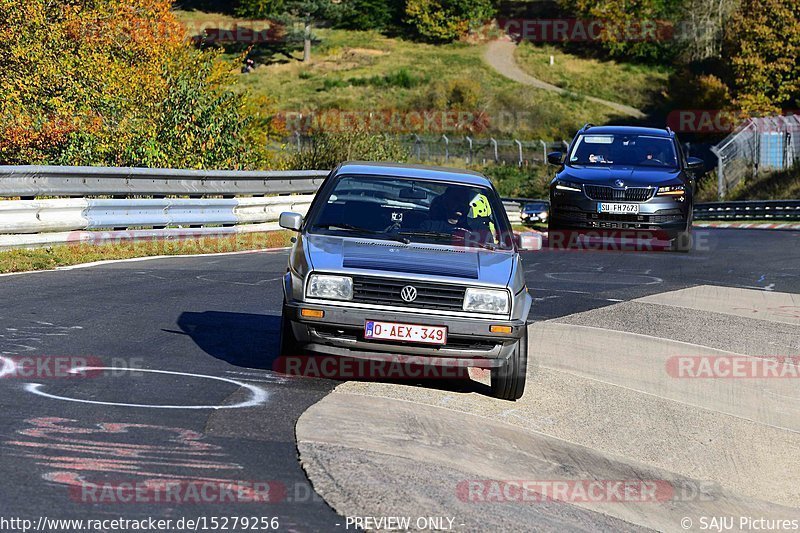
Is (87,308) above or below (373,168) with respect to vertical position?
below

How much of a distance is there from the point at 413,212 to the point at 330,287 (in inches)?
55.3

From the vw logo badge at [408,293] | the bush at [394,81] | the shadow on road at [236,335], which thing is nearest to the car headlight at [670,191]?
the shadow on road at [236,335]

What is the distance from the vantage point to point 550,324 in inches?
462

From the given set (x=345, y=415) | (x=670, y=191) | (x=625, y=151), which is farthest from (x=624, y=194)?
(x=345, y=415)

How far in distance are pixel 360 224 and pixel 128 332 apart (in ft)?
7.41

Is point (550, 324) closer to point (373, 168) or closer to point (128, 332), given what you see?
point (373, 168)

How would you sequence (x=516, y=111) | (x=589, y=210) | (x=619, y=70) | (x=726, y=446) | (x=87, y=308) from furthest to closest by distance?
(x=619, y=70) < (x=516, y=111) < (x=589, y=210) < (x=87, y=308) < (x=726, y=446)

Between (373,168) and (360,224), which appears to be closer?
(360,224)

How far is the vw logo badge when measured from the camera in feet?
25.7

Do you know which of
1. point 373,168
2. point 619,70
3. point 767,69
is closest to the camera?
point 373,168

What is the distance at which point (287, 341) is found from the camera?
8.37m

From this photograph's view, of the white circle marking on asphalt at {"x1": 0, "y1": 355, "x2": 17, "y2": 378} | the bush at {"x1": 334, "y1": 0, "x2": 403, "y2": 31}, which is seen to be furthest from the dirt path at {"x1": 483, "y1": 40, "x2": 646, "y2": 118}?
the white circle marking on asphalt at {"x1": 0, "y1": 355, "x2": 17, "y2": 378}

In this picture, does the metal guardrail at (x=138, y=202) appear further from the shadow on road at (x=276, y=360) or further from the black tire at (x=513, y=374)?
the black tire at (x=513, y=374)

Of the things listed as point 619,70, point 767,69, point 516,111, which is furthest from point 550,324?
point 619,70
